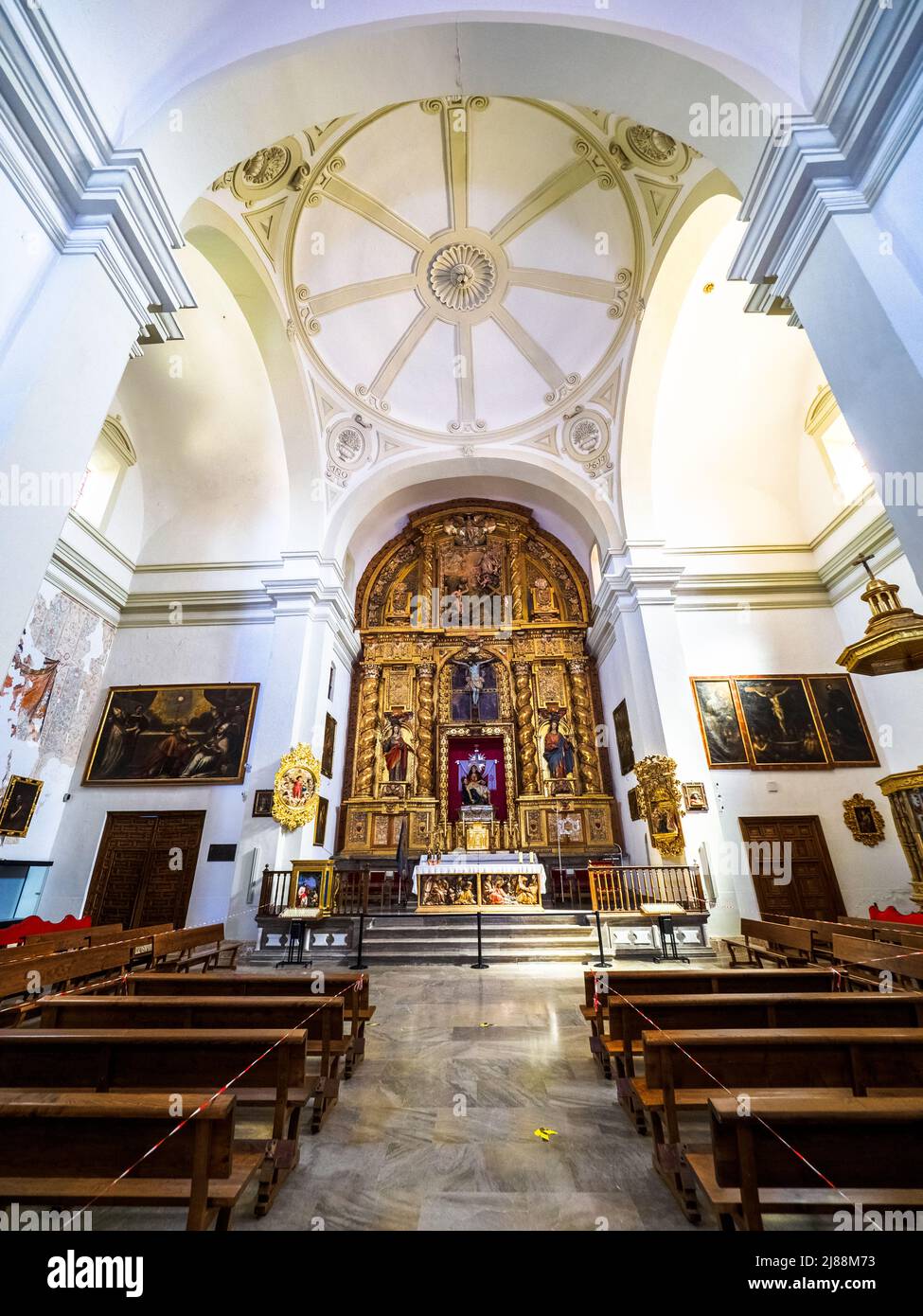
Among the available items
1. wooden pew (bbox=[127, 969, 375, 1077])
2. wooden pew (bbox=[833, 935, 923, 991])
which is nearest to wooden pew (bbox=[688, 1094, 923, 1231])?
wooden pew (bbox=[127, 969, 375, 1077])

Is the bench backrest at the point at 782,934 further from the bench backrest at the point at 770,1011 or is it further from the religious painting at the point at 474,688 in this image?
the religious painting at the point at 474,688

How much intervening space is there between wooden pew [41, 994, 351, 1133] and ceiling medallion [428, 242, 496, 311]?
12.5 metres

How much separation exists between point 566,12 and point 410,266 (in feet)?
22.9

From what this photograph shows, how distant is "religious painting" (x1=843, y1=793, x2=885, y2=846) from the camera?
9547mm

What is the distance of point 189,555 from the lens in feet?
40.1

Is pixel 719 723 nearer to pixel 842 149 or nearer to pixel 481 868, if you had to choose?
pixel 481 868

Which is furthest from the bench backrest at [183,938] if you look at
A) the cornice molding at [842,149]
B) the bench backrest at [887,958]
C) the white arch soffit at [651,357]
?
the white arch soffit at [651,357]

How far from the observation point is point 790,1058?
8.02 ft

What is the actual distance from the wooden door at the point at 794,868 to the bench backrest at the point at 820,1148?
8613 millimetres

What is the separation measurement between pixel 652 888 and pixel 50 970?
25.2 ft

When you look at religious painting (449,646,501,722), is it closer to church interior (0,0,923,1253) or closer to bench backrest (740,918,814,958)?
church interior (0,0,923,1253)

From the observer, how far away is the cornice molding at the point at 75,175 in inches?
134
